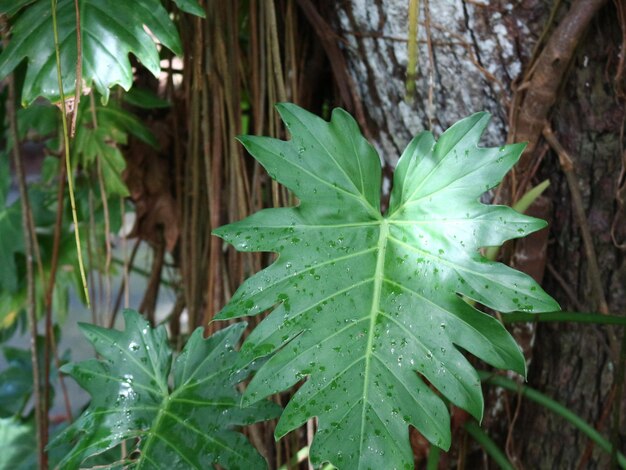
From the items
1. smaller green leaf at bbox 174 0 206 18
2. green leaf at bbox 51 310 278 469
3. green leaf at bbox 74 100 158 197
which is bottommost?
green leaf at bbox 51 310 278 469

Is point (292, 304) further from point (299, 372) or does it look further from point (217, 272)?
point (217, 272)

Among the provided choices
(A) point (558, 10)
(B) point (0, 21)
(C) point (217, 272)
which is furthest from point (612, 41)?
(B) point (0, 21)

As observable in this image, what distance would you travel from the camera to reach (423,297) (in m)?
0.87

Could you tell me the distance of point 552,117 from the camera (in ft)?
3.67

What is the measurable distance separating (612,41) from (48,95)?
79cm

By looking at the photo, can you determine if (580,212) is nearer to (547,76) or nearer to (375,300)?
(547,76)

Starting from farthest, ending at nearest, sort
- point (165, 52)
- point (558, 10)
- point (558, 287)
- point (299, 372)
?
point (165, 52) → point (558, 287) → point (558, 10) → point (299, 372)

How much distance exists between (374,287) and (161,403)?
358 millimetres

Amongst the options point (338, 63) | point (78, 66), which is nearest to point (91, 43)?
point (78, 66)

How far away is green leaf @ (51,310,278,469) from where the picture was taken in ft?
3.15

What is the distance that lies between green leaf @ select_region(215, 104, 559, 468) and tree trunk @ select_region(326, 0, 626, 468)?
230 mm

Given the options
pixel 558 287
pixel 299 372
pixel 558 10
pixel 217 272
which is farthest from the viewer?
pixel 217 272

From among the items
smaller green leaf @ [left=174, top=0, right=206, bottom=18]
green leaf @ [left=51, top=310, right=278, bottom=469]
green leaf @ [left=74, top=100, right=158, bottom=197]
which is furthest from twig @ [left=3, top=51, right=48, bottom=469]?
smaller green leaf @ [left=174, top=0, right=206, bottom=18]

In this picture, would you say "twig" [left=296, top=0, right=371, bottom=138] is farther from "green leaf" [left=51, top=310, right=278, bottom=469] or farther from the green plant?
"green leaf" [left=51, top=310, right=278, bottom=469]
